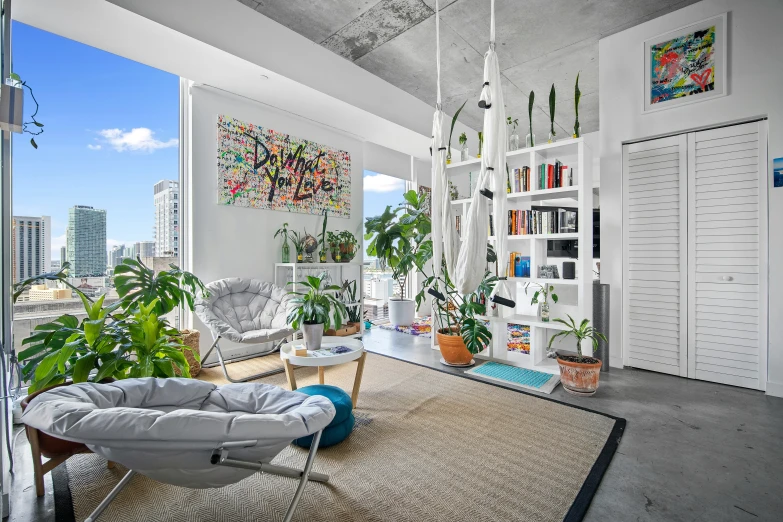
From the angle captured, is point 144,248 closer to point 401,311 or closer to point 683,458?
point 401,311

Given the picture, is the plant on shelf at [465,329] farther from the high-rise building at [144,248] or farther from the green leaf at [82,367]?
the high-rise building at [144,248]

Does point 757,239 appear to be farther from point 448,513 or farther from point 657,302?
point 448,513

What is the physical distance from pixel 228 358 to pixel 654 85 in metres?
4.82

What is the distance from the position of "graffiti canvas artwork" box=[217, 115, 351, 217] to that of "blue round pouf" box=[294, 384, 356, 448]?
249 centimetres

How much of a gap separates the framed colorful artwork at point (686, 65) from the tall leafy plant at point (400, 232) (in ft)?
7.88

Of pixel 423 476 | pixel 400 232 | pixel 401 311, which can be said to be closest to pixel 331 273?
pixel 400 232

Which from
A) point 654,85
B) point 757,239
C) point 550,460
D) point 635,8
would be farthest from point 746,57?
point 550,460

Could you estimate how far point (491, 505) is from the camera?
1608 millimetres

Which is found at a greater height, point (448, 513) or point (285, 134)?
point (285, 134)

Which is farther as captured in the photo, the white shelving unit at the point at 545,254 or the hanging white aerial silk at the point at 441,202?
the white shelving unit at the point at 545,254

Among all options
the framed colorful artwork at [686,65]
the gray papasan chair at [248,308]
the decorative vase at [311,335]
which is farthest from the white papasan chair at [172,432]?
the framed colorful artwork at [686,65]

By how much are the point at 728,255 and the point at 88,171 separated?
207 inches

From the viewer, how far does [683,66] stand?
313 cm

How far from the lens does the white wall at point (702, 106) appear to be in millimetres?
2754
